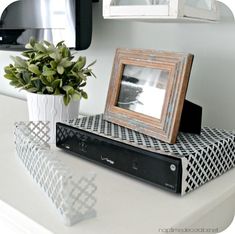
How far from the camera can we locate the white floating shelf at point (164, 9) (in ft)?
2.21

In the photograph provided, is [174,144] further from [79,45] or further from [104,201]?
[79,45]

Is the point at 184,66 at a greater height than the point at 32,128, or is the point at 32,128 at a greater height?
the point at 184,66

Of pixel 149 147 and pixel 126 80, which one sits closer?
pixel 149 147

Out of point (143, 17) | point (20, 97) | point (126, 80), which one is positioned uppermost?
point (143, 17)

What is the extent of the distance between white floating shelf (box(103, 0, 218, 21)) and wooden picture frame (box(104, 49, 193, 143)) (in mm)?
77

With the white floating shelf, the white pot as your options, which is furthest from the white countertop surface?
the white floating shelf

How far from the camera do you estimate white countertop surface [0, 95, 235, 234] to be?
53cm

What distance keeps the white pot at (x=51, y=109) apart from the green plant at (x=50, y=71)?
2cm

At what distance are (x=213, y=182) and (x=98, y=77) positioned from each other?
2.02 ft

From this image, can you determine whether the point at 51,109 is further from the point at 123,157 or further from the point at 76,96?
the point at 123,157

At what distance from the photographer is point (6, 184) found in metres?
0.66

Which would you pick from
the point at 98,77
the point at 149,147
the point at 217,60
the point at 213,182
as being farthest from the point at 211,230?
the point at 98,77

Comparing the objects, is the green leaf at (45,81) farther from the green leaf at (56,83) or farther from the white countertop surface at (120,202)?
the white countertop surface at (120,202)

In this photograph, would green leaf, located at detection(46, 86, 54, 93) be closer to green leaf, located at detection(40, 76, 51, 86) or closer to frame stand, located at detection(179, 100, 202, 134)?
green leaf, located at detection(40, 76, 51, 86)
